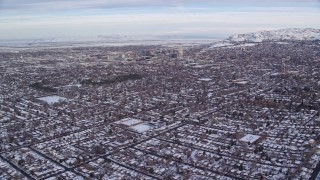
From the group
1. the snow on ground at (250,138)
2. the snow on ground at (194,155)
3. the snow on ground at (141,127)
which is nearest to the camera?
the snow on ground at (194,155)

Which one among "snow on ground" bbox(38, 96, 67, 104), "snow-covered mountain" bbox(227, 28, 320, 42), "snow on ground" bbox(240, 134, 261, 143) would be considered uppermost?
"snow-covered mountain" bbox(227, 28, 320, 42)

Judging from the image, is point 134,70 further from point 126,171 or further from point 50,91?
point 126,171

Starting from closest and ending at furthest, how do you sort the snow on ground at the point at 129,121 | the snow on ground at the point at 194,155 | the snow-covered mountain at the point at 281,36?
the snow on ground at the point at 194,155
the snow on ground at the point at 129,121
the snow-covered mountain at the point at 281,36

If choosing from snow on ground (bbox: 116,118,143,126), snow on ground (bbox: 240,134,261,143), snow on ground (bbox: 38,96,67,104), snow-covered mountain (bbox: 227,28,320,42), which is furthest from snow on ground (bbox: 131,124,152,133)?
snow-covered mountain (bbox: 227,28,320,42)

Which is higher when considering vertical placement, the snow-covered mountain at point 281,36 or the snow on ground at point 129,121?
the snow-covered mountain at point 281,36

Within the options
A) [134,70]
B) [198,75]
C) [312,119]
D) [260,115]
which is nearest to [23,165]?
[260,115]

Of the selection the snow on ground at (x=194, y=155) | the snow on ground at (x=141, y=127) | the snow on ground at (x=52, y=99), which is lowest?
the snow on ground at (x=194, y=155)

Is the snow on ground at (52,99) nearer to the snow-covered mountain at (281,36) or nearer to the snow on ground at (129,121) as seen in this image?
the snow on ground at (129,121)

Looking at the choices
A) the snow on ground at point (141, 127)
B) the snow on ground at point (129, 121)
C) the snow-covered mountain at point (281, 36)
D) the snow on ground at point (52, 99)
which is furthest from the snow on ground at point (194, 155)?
the snow-covered mountain at point (281, 36)

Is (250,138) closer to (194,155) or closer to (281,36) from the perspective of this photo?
(194,155)

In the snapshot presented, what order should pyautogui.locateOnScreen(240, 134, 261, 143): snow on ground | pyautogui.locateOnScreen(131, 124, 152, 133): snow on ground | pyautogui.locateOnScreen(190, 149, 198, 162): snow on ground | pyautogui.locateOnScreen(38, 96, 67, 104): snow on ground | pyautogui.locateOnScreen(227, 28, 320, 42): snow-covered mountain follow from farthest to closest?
pyautogui.locateOnScreen(227, 28, 320, 42): snow-covered mountain < pyautogui.locateOnScreen(38, 96, 67, 104): snow on ground < pyautogui.locateOnScreen(131, 124, 152, 133): snow on ground < pyautogui.locateOnScreen(240, 134, 261, 143): snow on ground < pyautogui.locateOnScreen(190, 149, 198, 162): snow on ground

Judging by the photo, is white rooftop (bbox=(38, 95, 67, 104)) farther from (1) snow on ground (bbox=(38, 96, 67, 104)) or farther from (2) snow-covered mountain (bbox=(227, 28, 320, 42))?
(2) snow-covered mountain (bbox=(227, 28, 320, 42))
